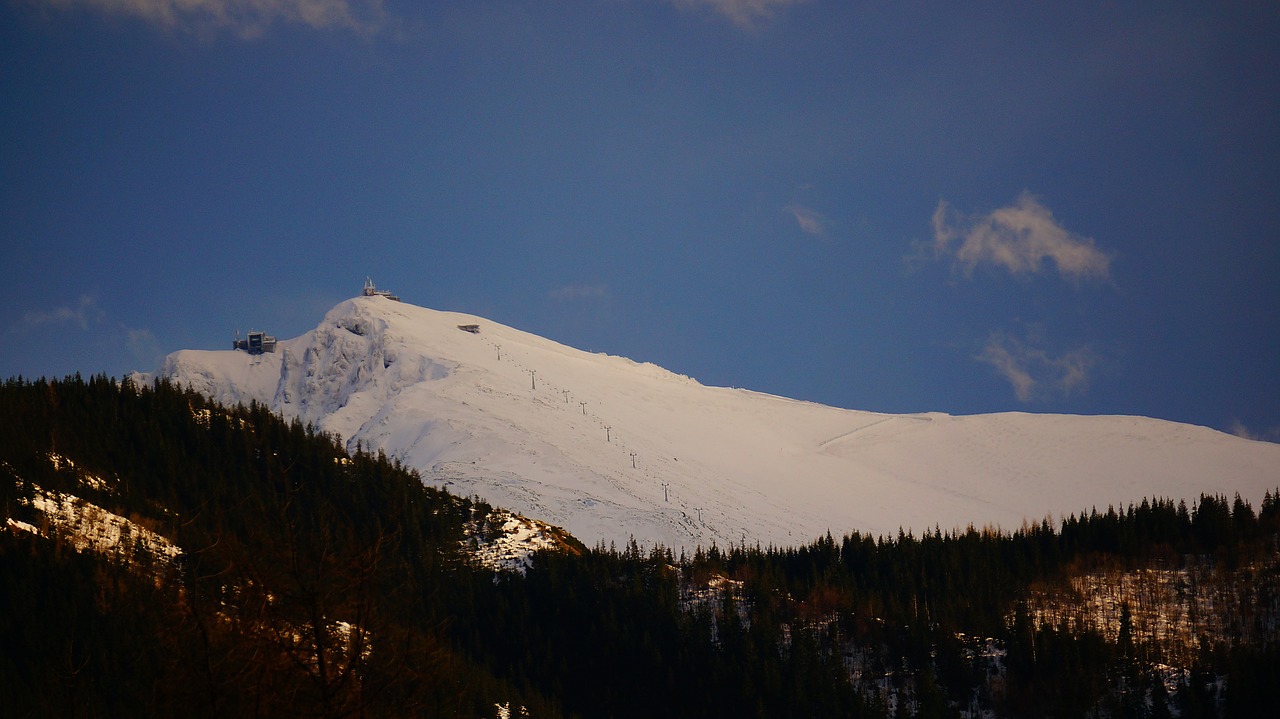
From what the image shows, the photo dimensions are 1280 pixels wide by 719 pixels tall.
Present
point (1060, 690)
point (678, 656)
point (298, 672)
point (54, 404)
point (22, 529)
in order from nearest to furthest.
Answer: point (298, 672), point (22, 529), point (1060, 690), point (678, 656), point (54, 404)

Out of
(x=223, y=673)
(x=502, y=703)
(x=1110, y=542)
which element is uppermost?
(x=1110, y=542)

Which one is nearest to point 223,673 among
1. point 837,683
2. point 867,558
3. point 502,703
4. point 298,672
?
point 298,672

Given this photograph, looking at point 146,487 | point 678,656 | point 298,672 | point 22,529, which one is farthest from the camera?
point 146,487

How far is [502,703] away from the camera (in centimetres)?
13250

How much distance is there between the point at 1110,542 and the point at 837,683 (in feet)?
225

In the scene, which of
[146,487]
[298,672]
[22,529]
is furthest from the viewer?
Answer: [146,487]

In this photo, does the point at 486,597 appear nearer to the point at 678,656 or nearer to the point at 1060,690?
the point at 678,656

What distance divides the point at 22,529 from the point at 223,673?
397ft

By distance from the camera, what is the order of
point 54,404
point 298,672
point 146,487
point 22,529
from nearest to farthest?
point 298,672 → point 22,529 → point 146,487 → point 54,404

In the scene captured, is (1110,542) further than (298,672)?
Yes

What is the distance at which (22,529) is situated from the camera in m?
126

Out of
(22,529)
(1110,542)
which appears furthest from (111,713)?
(1110,542)

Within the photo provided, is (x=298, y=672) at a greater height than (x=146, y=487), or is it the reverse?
(x=146, y=487)

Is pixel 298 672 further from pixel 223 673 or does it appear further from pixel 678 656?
pixel 678 656
